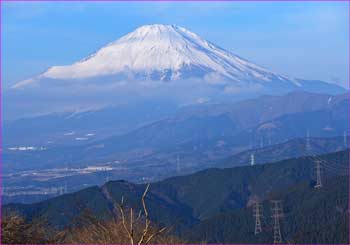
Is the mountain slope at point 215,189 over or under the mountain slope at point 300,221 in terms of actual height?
over

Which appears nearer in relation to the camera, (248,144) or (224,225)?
(224,225)

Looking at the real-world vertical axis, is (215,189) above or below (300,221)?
above

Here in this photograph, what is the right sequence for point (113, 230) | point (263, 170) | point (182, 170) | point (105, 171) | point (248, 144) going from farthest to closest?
point (248, 144)
point (105, 171)
point (182, 170)
point (263, 170)
point (113, 230)

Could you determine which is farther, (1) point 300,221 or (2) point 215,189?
(2) point 215,189

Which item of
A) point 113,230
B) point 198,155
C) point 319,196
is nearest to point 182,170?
point 198,155

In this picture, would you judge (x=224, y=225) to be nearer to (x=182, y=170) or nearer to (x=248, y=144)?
(x=182, y=170)

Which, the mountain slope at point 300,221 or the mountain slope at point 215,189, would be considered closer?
the mountain slope at point 300,221

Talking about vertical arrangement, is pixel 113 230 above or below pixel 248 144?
below

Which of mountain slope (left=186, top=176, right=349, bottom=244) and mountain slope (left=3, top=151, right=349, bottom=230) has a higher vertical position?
mountain slope (left=3, top=151, right=349, bottom=230)

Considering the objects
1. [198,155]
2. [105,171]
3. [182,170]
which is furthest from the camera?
[198,155]

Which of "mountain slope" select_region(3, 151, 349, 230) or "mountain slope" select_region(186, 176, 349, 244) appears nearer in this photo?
"mountain slope" select_region(186, 176, 349, 244)
